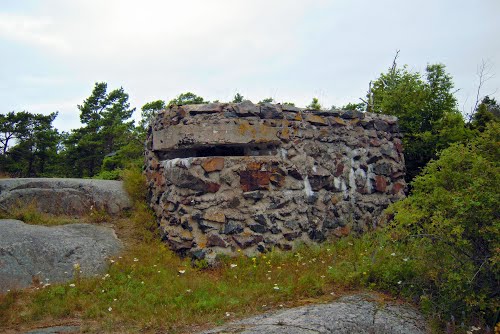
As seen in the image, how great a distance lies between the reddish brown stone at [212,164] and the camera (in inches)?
273

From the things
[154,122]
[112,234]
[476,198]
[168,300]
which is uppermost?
[154,122]

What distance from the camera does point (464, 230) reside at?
4602 millimetres

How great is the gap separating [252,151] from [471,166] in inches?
127

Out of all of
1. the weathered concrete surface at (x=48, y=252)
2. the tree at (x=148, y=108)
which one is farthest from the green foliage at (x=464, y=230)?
the tree at (x=148, y=108)

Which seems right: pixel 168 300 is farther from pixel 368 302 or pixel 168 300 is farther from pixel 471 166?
pixel 471 166

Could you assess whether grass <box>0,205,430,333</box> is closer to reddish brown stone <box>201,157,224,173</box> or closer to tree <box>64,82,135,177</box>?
reddish brown stone <box>201,157,224,173</box>

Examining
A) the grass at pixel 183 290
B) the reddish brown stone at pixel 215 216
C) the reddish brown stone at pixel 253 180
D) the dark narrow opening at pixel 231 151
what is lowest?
the grass at pixel 183 290

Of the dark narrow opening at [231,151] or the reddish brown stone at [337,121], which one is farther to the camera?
the reddish brown stone at [337,121]

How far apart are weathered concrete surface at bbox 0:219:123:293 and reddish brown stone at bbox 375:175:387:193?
14.4 feet

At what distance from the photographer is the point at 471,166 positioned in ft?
16.8

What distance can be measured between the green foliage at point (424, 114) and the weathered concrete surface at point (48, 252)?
19.6ft

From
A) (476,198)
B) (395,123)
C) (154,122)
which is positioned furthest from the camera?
(395,123)

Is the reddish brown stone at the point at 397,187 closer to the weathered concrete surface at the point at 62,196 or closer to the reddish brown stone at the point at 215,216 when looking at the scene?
the reddish brown stone at the point at 215,216

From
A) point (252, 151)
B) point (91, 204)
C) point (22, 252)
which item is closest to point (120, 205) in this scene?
point (91, 204)
